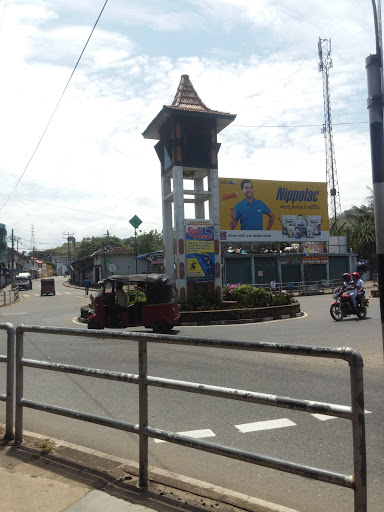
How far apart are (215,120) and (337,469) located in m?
17.6

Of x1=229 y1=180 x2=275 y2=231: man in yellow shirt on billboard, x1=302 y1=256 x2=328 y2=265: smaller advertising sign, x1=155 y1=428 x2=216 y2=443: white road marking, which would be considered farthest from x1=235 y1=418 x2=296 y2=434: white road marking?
x1=302 y1=256 x2=328 y2=265: smaller advertising sign

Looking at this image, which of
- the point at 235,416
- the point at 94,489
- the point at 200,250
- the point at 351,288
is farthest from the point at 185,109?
the point at 94,489

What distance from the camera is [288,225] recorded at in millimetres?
40281

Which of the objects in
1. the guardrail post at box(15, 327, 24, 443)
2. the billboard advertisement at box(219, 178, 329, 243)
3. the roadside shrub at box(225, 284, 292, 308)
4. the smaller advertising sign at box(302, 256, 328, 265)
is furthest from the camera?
the smaller advertising sign at box(302, 256, 328, 265)

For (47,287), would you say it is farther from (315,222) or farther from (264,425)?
(264,425)

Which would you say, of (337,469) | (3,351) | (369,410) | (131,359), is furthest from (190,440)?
(3,351)

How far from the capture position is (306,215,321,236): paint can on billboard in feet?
135

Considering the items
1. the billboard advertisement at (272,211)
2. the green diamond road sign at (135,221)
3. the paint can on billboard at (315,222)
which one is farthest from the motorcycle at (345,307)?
the paint can on billboard at (315,222)

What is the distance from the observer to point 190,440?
317cm

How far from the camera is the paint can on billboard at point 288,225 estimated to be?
131ft

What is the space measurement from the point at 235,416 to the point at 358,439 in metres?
2.88

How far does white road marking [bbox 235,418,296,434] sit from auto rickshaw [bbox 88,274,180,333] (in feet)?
28.1

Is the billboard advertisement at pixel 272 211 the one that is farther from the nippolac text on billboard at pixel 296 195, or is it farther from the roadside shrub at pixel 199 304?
the roadside shrub at pixel 199 304

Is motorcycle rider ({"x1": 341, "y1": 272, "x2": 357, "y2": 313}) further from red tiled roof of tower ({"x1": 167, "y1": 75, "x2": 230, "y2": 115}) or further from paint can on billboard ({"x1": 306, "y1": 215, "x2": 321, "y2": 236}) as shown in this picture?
paint can on billboard ({"x1": 306, "y1": 215, "x2": 321, "y2": 236})
